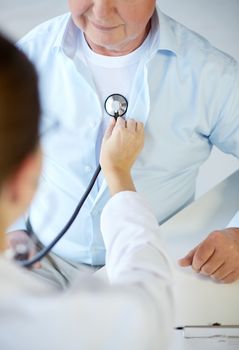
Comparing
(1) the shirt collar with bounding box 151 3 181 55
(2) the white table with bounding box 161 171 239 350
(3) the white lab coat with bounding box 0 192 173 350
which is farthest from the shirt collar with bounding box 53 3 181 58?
(3) the white lab coat with bounding box 0 192 173 350

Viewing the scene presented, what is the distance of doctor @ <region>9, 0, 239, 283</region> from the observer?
2.77ft

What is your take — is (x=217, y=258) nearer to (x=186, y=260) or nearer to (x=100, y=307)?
(x=186, y=260)

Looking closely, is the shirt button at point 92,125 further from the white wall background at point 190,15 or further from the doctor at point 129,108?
the white wall background at point 190,15

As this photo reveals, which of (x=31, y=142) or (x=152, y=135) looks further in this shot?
(x=152, y=135)

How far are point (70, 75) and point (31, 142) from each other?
0.38 metres

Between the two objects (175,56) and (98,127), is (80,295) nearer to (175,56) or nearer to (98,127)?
(98,127)

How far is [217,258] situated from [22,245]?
0.30 m

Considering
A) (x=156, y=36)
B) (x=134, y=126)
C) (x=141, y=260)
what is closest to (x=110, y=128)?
(x=134, y=126)

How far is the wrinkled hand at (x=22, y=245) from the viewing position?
793mm

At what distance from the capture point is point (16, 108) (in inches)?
18.7

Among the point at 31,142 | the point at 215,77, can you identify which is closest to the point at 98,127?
the point at 215,77

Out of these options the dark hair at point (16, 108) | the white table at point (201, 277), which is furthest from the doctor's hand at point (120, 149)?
the dark hair at point (16, 108)

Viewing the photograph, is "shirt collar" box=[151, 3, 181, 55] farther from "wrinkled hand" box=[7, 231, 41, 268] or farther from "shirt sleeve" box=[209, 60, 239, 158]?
"wrinkled hand" box=[7, 231, 41, 268]

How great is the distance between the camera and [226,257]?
0.87m
